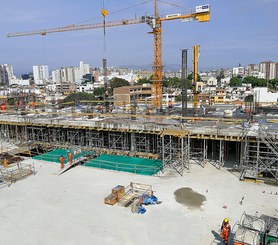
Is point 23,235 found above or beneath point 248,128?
beneath

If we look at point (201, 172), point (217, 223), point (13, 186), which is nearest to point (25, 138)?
point (13, 186)

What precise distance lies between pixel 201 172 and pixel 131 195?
550cm

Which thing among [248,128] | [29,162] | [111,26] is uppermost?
[111,26]

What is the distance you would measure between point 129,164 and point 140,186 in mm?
3567

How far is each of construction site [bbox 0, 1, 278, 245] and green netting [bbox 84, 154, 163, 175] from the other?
7cm

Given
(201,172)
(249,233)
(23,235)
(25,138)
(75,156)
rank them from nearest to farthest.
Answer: (249,233) < (23,235) < (201,172) < (75,156) < (25,138)

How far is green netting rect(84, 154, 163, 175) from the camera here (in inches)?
725

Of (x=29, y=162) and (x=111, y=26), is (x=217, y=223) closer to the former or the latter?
(x=29, y=162)

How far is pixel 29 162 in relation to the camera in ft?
70.0

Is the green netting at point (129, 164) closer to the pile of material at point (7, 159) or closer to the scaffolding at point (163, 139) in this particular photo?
the scaffolding at point (163, 139)

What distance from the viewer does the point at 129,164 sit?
19016mm

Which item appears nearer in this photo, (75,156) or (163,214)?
(163,214)

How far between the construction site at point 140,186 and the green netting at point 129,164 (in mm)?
69

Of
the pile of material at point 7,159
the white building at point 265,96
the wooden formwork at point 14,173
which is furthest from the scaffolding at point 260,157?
the white building at point 265,96
